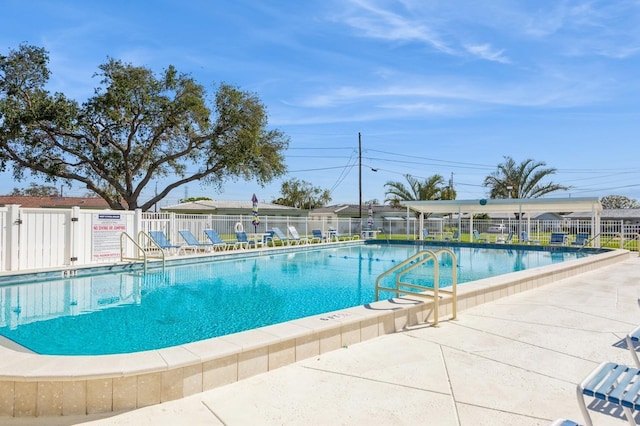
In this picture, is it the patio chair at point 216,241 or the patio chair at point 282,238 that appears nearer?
the patio chair at point 216,241

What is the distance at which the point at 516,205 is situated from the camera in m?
21.6

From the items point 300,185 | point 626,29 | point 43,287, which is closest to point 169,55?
point 43,287

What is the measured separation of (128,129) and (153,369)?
79.5ft

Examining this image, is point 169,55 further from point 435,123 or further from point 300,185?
point 300,185

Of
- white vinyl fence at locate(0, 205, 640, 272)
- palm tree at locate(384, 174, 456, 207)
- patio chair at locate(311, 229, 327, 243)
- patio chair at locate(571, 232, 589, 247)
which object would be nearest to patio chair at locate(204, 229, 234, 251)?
white vinyl fence at locate(0, 205, 640, 272)

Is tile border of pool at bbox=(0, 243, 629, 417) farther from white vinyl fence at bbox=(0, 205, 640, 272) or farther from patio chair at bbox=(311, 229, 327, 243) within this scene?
patio chair at bbox=(311, 229, 327, 243)

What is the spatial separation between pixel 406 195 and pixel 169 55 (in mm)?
20349

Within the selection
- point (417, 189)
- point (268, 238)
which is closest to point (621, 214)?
point (417, 189)

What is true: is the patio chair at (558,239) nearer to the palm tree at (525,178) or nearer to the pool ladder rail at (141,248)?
the palm tree at (525,178)

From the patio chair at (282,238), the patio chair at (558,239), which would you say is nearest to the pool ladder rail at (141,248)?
the patio chair at (282,238)

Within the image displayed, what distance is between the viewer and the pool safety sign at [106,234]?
38.9ft

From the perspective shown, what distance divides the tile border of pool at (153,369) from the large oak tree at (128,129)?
2110cm

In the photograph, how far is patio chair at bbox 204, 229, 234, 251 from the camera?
1573 cm

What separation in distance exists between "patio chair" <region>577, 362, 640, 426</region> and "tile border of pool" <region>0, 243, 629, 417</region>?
2580 mm
